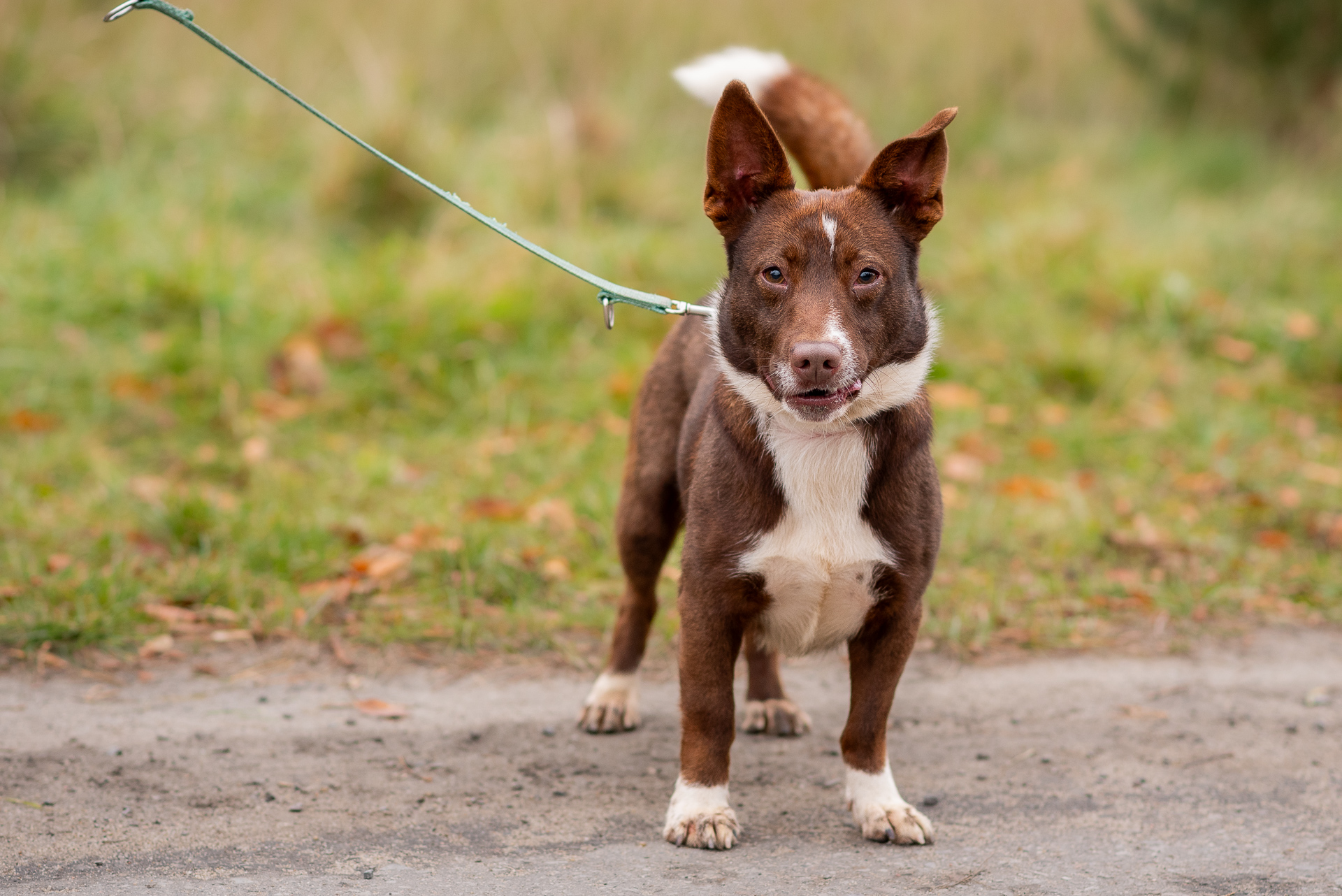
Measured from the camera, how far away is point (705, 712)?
3076 mm

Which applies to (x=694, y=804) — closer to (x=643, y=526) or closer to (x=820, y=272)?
(x=643, y=526)

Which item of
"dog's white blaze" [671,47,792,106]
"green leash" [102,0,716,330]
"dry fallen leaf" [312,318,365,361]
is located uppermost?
"dog's white blaze" [671,47,792,106]

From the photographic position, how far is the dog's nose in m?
2.75

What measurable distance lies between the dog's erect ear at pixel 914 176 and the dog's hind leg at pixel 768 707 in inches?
52.5

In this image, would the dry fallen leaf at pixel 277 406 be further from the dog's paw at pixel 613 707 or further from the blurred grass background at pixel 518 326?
the dog's paw at pixel 613 707

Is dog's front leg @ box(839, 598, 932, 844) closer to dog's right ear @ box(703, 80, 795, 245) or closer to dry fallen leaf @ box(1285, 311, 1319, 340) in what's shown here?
dog's right ear @ box(703, 80, 795, 245)

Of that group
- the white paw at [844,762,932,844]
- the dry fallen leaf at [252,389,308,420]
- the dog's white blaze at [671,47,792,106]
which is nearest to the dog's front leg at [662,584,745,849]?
the white paw at [844,762,932,844]

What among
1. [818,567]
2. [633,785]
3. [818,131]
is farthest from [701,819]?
[818,131]

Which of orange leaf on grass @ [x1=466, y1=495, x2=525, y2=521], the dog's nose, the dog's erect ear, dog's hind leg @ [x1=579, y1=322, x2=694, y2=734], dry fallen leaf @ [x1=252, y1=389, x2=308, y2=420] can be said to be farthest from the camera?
dry fallen leaf @ [x1=252, y1=389, x2=308, y2=420]

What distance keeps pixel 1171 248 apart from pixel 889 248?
20.2 feet

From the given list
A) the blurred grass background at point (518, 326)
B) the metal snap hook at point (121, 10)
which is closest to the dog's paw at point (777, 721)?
the blurred grass background at point (518, 326)

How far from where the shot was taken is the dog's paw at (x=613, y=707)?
3.78 meters

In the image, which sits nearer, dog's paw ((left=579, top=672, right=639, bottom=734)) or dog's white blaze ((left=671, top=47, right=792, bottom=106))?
dog's paw ((left=579, top=672, right=639, bottom=734))

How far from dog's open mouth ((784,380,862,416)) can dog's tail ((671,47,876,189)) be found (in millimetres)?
1094
